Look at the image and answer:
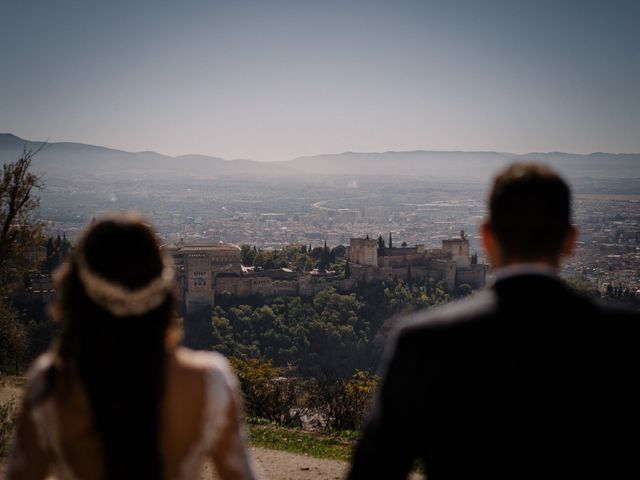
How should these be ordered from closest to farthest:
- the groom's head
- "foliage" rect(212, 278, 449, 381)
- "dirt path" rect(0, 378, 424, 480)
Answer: the groom's head → "dirt path" rect(0, 378, 424, 480) → "foliage" rect(212, 278, 449, 381)

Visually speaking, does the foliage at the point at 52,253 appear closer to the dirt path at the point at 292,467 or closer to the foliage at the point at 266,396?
the foliage at the point at 266,396

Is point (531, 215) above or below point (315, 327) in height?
above

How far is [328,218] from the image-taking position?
142 meters

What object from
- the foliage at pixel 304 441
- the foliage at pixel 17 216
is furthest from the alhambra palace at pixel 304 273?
the foliage at pixel 304 441

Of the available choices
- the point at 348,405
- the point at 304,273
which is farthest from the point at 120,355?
the point at 304,273

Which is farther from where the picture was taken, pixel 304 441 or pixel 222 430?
pixel 304 441

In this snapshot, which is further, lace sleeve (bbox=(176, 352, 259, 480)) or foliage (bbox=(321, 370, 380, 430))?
foliage (bbox=(321, 370, 380, 430))

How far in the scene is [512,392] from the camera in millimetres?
1457

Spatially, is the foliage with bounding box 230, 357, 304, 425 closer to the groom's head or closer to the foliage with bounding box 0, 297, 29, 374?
the foliage with bounding box 0, 297, 29, 374

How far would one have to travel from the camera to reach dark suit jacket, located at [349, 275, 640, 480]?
4.77 ft

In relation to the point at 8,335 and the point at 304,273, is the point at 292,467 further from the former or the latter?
the point at 304,273

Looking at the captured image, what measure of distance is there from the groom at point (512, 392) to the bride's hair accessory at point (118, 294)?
0.62 metres

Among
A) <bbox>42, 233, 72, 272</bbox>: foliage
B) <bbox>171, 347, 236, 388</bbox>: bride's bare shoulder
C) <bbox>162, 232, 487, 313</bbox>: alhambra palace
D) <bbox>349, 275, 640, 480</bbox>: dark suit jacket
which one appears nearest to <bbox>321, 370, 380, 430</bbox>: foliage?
<bbox>171, 347, 236, 388</bbox>: bride's bare shoulder

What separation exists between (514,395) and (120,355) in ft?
3.12
